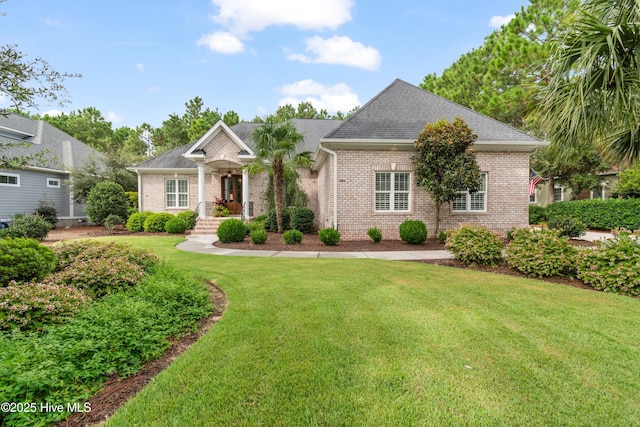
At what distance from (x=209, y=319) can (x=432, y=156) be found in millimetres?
8988

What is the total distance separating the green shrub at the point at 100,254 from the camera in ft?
17.4

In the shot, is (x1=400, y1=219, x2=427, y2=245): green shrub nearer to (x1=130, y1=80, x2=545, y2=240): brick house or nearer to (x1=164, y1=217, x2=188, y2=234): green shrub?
(x1=130, y1=80, x2=545, y2=240): brick house

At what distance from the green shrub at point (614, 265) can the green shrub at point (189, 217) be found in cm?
1537

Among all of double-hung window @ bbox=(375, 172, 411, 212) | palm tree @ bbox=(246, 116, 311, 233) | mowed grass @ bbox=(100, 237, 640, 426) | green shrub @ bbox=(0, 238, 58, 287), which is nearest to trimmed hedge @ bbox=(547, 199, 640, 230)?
double-hung window @ bbox=(375, 172, 411, 212)

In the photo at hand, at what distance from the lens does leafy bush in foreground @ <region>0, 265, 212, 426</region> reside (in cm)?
206

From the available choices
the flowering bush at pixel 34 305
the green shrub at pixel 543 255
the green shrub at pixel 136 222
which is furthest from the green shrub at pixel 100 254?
the green shrub at pixel 136 222

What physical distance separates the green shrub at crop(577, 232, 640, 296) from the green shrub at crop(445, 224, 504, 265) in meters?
1.57

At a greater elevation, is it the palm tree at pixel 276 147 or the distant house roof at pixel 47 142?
the distant house roof at pixel 47 142

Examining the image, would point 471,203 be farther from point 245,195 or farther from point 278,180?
point 245,195

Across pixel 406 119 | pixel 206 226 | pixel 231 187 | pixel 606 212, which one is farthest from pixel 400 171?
pixel 606 212

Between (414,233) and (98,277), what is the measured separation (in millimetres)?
8899

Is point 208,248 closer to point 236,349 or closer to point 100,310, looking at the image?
point 100,310

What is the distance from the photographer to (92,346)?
260 centimetres

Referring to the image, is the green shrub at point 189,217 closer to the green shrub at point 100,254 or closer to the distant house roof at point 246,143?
the distant house roof at point 246,143
